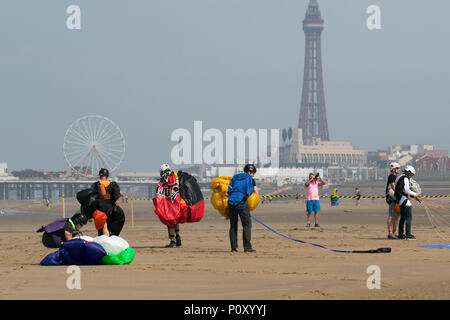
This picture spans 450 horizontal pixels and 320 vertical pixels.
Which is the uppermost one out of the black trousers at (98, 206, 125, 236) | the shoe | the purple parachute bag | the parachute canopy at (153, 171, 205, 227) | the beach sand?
the parachute canopy at (153, 171, 205, 227)

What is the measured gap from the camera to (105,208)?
13.9m

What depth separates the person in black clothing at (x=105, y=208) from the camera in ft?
45.4

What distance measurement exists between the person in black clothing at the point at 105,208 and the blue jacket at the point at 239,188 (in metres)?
1.64

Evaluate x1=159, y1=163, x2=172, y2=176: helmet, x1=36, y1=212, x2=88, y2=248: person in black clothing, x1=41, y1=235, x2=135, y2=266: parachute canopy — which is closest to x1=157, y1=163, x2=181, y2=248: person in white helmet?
x1=159, y1=163, x2=172, y2=176: helmet

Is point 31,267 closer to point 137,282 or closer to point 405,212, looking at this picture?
point 137,282

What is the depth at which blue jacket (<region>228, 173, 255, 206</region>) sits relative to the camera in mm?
14094

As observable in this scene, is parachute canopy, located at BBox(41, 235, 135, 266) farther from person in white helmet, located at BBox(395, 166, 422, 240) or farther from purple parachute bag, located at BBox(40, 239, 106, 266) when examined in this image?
person in white helmet, located at BBox(395, 166, 422, 240)

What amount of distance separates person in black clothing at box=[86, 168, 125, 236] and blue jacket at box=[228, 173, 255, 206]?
164cm

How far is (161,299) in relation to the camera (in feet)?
27.6
